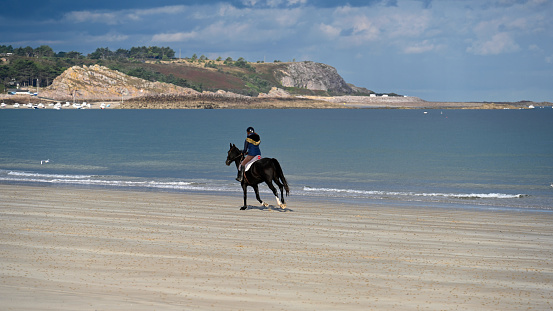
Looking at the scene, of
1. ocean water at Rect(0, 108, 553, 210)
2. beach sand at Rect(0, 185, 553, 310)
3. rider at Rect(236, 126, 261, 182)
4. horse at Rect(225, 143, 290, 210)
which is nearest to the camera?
beach sand at Rect(0, 185, 553, 310)

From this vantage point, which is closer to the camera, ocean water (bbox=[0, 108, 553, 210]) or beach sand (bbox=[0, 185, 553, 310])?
beach sand (bbox=[0, 185, 553, 310])

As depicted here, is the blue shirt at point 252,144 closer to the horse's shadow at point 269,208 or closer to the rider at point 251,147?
the rider at point 251,147

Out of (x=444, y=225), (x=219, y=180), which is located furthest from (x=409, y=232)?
(x=219, y=180)

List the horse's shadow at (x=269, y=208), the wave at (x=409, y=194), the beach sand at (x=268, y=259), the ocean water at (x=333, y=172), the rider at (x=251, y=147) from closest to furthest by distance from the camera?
1. the beach sand at (x=268, y=259)
2. the rider at (x=251, y=147)
3. the horse's shadow at (x=269, y=208)
4. the wave at (x=409, y=194)
5. the ocean water at (x=333, y=172)

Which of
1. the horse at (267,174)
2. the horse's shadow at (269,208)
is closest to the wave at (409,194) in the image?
the horse's shadow at (269,208)

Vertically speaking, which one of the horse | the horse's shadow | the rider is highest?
the rider

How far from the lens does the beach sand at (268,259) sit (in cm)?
941

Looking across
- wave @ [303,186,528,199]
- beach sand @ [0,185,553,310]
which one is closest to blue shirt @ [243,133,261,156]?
beach sand @ [0,185,553,310]

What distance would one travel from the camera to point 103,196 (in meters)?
21.6

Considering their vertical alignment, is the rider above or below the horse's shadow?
above

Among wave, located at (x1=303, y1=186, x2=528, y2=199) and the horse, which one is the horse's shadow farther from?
wave, located at (x1=303, y1=186, x2=528, y2=199)

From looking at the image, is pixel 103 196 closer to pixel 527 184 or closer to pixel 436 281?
pixel 436 281

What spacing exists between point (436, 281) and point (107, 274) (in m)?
5.88

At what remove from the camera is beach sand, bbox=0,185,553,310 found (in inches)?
370
